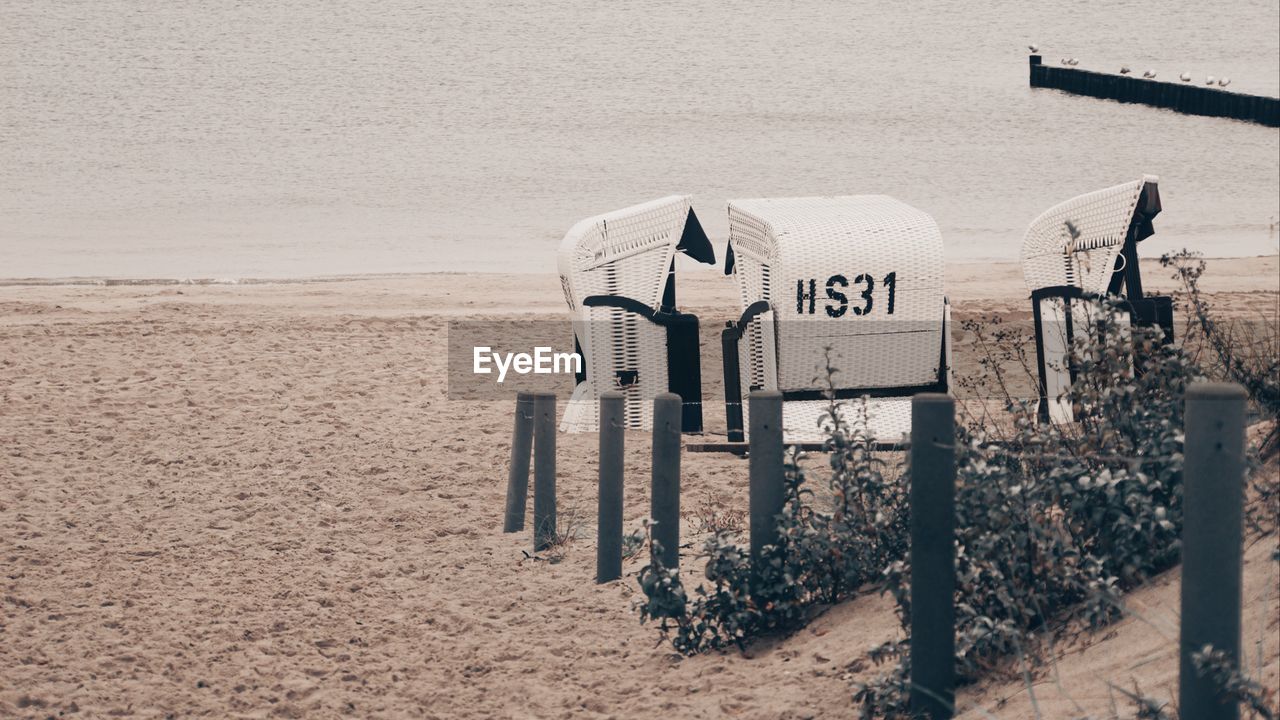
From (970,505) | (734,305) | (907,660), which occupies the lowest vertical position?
(907,660)

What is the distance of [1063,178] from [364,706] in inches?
1248

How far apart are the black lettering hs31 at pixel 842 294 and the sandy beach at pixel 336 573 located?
105cm

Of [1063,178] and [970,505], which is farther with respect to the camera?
[1063,178]

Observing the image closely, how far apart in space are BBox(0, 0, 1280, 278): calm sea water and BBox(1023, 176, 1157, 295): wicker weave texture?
13351mm

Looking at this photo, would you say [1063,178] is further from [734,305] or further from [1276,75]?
[1276,75]

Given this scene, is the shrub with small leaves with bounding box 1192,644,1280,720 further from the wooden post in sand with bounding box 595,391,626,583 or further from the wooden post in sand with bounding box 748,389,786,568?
the wooden post in sand with bounding box 595,391,626,583

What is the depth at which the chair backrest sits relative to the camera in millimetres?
7941

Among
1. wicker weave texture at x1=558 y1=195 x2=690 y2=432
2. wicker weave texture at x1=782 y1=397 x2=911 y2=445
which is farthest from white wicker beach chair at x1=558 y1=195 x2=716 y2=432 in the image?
wicker weave texture at x1=782 y1=397 x2=911 y2=445

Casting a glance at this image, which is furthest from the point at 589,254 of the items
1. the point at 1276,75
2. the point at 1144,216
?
the point at 1276,75

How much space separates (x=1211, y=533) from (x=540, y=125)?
3923cm

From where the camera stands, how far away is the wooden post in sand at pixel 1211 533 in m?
2.77

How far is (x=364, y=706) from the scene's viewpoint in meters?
4.47

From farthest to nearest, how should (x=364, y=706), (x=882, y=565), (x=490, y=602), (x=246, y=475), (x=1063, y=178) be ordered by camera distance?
1. (x=1063, y=178)
2. (x=246, y=475)
3. (x=490, y=602)
4. (x=882, y=565)
5. (x=364, y=706)

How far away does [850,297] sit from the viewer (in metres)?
7.99
